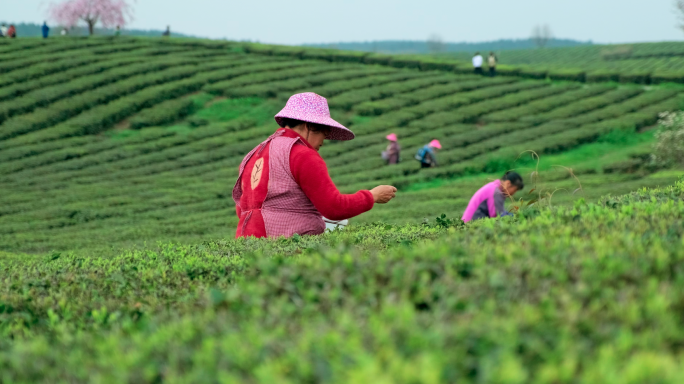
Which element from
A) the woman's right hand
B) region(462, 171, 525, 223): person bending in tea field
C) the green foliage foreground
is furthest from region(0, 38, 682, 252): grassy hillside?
the green foliage foreground

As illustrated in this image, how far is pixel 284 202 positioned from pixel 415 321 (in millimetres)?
3124

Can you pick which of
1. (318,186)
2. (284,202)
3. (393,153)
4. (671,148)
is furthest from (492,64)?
(318,186)

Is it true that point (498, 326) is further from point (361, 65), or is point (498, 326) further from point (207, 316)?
point (361, 65)

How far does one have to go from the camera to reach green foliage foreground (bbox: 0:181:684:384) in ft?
5.97

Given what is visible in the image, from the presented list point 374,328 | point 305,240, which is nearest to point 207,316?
point 374,328

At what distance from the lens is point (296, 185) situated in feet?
16.4

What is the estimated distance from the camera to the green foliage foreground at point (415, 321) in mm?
→ 1819

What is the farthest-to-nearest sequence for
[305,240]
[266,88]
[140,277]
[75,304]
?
[266,88]
[305,240]
[140,277]
[75,304]

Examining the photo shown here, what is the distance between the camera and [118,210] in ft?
49.9

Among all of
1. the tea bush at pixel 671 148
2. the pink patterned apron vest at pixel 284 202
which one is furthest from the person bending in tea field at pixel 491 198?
the tea bush at pixel 671 148

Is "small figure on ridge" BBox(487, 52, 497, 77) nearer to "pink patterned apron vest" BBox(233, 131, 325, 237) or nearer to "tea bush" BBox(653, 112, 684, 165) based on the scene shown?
A: "tea bush" BBox(653, 112, 684, 165)

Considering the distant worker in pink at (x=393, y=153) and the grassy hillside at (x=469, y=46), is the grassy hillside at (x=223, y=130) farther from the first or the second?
the grassy hillside at (x=469, y=46)

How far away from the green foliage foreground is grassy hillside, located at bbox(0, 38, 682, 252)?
9056mm

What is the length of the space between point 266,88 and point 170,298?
25593mm
